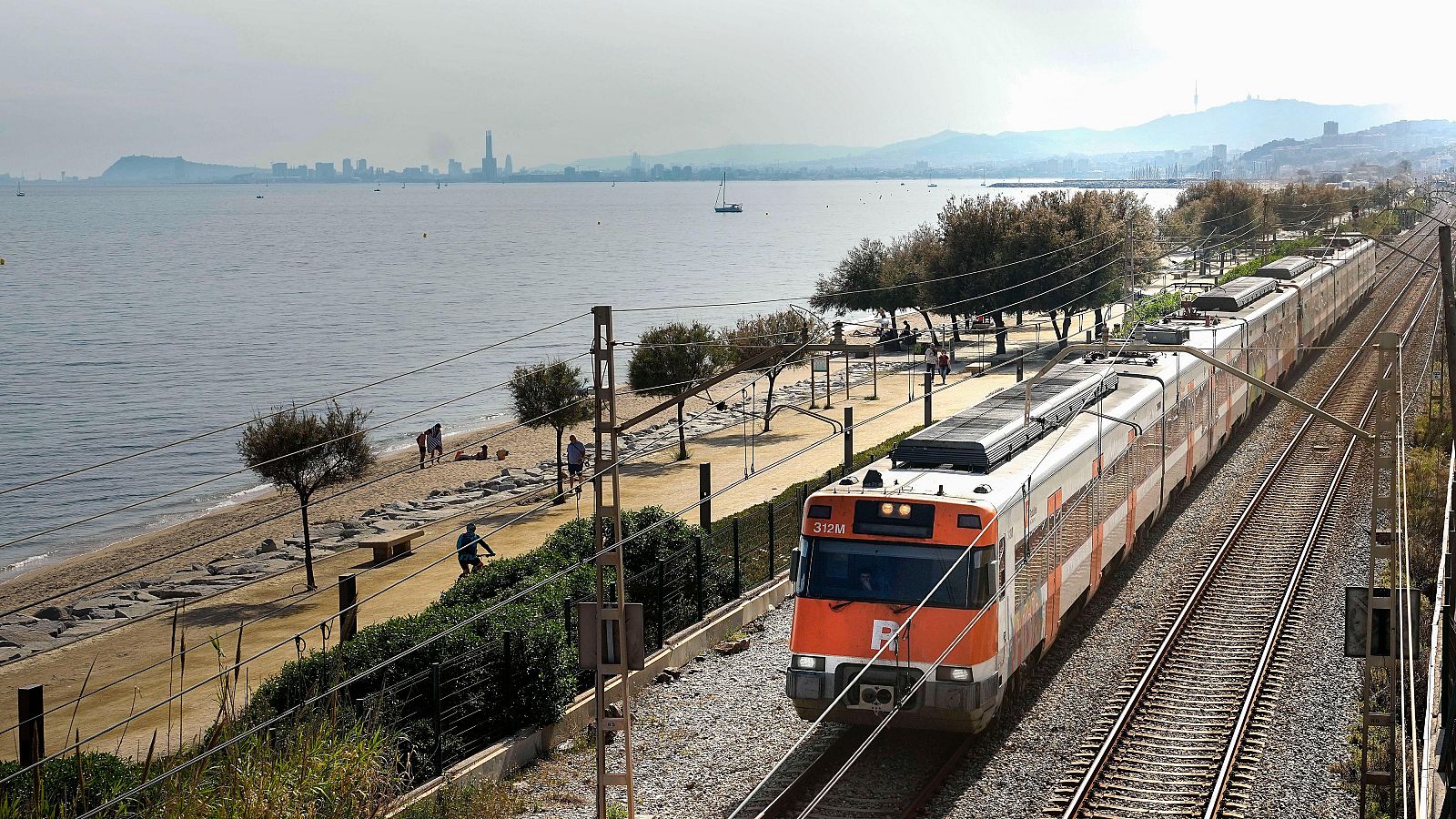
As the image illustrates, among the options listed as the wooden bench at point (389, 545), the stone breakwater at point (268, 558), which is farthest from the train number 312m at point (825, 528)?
the wooden bench at point (389, 545)

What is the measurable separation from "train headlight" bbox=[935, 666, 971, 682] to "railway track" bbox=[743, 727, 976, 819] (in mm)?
960

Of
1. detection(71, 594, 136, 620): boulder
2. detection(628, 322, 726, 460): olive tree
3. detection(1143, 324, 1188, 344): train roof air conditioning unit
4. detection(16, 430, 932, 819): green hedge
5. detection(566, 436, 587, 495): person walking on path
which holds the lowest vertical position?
detection(71, 594, 136, 620): boulder

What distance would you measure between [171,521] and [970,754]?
37.3 m

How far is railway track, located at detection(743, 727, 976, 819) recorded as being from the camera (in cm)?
1312

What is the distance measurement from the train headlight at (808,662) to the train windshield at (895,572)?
65 cm

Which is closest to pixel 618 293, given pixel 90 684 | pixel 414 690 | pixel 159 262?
pixel 159 262

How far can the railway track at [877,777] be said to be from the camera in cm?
1312

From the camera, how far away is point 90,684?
24828 millimetres

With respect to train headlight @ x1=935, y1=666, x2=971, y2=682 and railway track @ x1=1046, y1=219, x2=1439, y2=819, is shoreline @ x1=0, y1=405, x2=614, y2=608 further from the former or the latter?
train headlight @ x1=935, y1=666, x2=971, y2=682

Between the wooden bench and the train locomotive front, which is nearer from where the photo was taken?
the train locomotive front

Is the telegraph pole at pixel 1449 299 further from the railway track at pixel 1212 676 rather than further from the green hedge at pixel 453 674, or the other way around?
the green hedge at pixel 453 674

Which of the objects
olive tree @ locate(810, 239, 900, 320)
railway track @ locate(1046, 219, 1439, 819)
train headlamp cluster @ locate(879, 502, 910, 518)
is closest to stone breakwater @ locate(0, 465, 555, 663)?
train headlamp cluster @ locate(879, 502, 910, 518)

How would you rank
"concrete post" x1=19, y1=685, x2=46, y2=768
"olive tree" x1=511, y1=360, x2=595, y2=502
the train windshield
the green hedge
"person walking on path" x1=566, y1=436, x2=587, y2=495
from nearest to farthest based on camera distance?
the green hedge, "concrete post" x1=19, y1=685, x2=46, y2=768, the train windshield, "person walking on path" x1=566, y1=436, x2=587, y2=495, "olive tree" x1=511, y1=360, x2=595, y2=502

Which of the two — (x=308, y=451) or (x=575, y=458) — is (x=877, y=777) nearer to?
(x=308, y=451)
